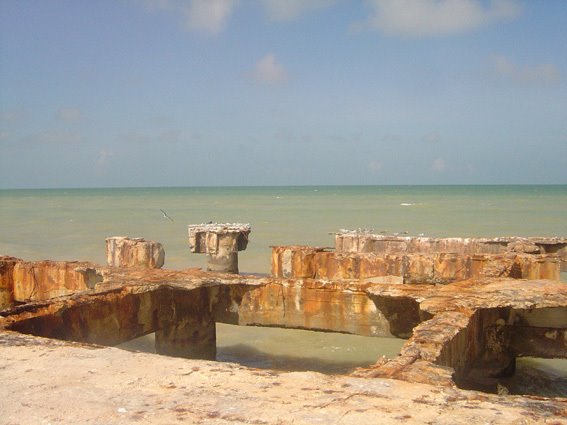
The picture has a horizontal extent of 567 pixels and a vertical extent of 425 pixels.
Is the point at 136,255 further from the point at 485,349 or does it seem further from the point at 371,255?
the point at 485,349

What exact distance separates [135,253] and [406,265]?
548 cm

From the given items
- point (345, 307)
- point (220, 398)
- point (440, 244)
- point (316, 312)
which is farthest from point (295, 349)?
point (220, 398)

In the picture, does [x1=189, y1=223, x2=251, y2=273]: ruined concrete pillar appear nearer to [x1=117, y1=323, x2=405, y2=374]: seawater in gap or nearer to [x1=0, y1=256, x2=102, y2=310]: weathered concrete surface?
[x1=117, y1=323, x2=405, y2=374]: seawater in gap

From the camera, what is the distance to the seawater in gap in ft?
29.9

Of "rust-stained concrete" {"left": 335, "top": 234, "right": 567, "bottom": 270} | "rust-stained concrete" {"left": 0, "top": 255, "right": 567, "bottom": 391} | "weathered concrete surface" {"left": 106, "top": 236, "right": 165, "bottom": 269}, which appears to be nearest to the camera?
"rust-stained concrete" {"left": 0, "top": 255, "right": 567, "bottom": 391}

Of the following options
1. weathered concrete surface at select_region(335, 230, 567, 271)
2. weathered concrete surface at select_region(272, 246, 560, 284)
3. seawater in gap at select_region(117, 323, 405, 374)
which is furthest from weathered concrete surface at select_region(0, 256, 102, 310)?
weathered concrete surface at select_region(335, 230, 567, 271)

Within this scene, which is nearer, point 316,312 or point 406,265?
point 316,312

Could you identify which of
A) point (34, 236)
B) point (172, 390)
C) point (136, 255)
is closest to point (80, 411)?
point (172, 390)

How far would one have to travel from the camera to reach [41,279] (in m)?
8.76

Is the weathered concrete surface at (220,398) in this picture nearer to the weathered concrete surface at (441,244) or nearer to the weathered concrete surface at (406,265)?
the weathered concrete surface at (406,265)

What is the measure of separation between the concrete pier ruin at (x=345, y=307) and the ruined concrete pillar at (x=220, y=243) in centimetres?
390

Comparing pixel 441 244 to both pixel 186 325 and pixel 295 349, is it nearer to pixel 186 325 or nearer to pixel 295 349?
pixel 295 349

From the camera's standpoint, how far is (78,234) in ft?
96.6

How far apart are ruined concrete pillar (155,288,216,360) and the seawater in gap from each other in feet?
3.99
